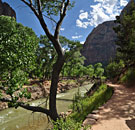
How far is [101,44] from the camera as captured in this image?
426 feet

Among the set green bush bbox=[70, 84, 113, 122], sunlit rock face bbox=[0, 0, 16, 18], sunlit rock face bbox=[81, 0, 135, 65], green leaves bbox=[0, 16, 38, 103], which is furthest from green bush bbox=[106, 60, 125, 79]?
sunlit rock face bbox=[81, 0, 135, 65]

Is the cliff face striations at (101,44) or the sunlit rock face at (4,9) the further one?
the cliff face striations at (101,44)

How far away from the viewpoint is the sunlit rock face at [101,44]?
122875 mm

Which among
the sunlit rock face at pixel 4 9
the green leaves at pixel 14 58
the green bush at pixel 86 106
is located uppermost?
the sunlit rock face at pixel 4 9

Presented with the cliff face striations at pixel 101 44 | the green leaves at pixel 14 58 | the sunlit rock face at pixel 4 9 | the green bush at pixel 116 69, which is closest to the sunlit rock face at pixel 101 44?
the cliff face striations at pixel 101 44

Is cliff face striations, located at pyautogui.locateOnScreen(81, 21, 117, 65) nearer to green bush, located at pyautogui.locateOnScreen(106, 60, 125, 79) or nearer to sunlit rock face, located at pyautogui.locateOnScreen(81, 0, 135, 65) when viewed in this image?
sunlit rock face, located at pyautogui.locateOnScreen(81, 0, 135, 65)

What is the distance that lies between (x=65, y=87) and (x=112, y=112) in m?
20.5

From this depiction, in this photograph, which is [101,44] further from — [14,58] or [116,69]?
[14,58]

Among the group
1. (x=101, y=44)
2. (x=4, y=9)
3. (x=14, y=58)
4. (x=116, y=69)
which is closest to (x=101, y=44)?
(x=101, y=44)

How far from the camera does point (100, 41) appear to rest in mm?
131375

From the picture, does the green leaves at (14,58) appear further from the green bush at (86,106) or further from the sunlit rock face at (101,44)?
the sunlit rock face at (101,44)

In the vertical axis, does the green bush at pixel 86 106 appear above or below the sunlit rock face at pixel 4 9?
below

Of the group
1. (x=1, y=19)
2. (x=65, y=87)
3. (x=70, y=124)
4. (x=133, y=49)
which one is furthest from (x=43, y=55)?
(x=70, y=124)

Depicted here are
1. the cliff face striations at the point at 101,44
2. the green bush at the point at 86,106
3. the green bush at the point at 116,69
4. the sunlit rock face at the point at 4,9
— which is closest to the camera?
the green bush at the point at 86,106
